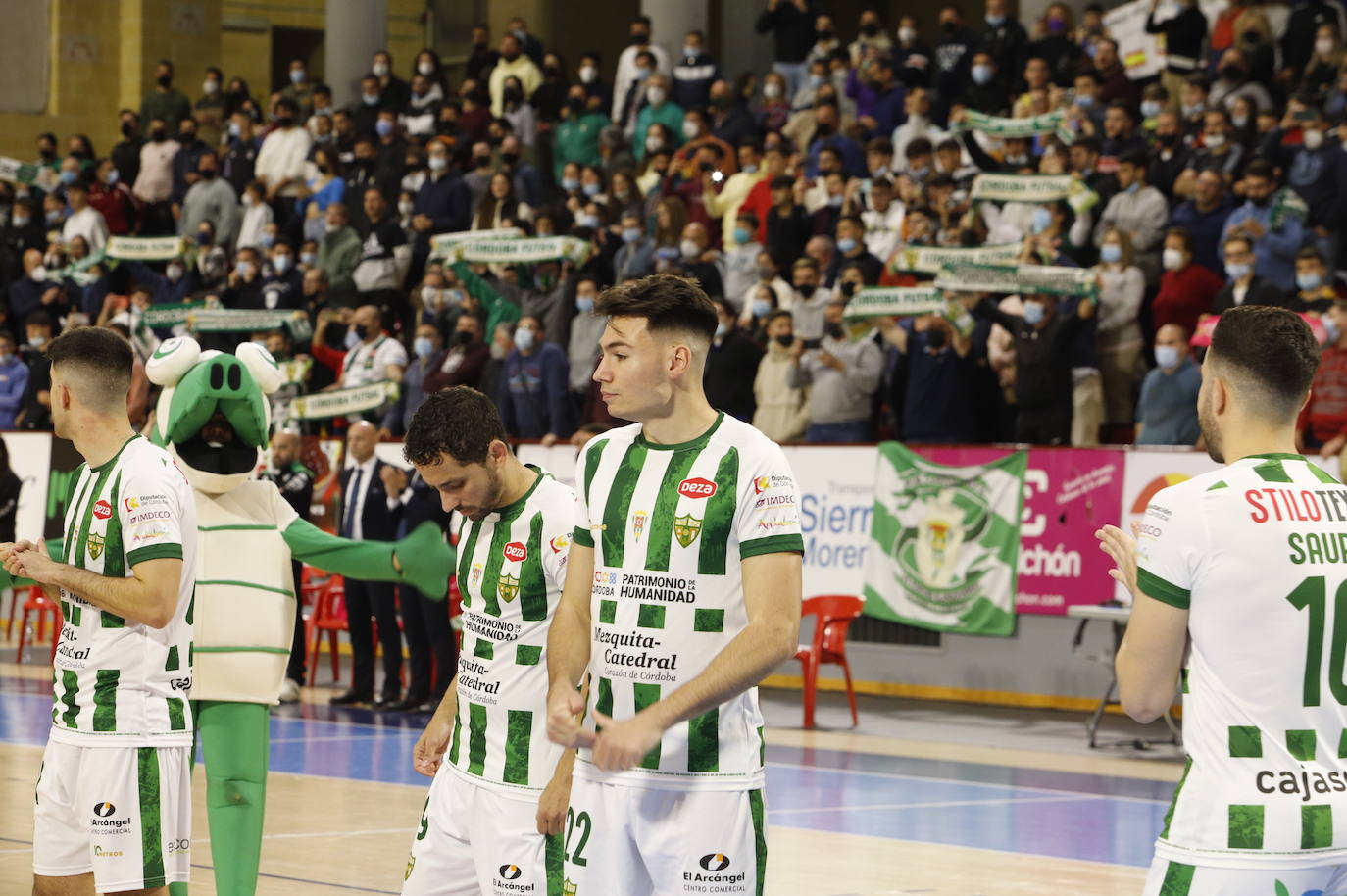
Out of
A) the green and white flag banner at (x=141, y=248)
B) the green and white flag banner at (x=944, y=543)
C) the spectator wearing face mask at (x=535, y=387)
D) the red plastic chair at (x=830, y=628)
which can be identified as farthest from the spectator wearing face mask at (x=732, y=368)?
the green and white flag banner at (x=141, y=248)

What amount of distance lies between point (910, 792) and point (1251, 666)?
805cm

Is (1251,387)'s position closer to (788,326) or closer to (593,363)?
(788,326)

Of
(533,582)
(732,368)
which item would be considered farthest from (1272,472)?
(732,368)

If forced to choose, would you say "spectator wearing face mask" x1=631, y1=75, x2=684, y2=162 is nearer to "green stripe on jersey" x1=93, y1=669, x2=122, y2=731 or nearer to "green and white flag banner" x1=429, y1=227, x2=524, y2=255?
"green and white flag banner" x1=429, y1=227, x2=524, y2=255

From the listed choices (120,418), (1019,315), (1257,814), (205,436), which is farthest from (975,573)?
(1257,814)

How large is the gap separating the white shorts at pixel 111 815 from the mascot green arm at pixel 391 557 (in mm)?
980

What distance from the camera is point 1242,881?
4043mm

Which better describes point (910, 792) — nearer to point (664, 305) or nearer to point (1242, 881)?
point (664, 305)

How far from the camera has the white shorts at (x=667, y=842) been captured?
14.8ft

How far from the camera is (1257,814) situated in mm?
4055

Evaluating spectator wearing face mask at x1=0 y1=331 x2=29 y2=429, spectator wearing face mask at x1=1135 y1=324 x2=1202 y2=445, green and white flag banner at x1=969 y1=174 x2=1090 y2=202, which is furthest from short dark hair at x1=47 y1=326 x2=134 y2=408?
spectator wearing face mask at x1=0 y1=331 x2=29 y2=429

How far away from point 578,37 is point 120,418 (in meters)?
29.8

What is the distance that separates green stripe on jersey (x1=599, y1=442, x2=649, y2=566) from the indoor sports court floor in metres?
4.28

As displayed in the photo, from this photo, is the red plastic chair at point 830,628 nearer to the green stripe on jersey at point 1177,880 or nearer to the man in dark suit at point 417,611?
the man in dark suit at point 417,611
